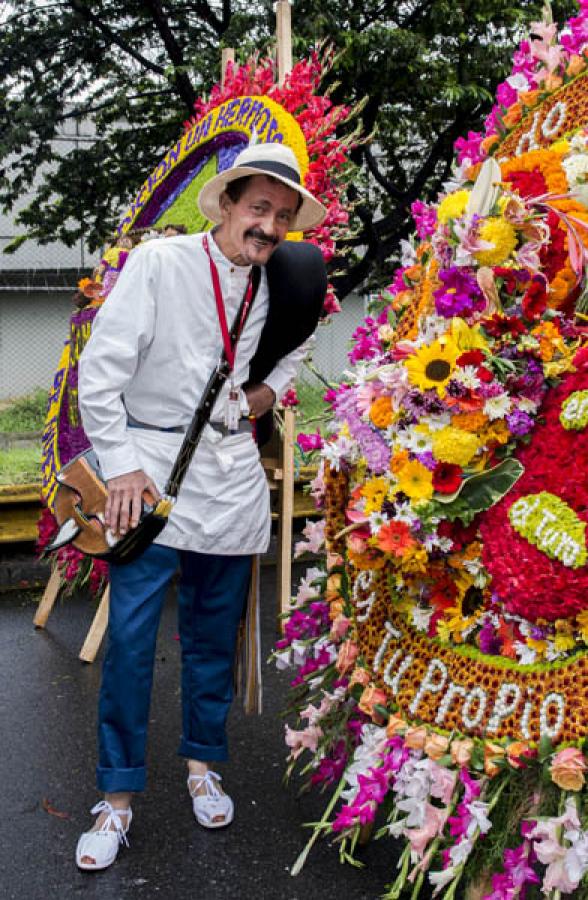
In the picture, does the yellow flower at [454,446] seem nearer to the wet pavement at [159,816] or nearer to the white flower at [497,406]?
the white flower at [497,406]

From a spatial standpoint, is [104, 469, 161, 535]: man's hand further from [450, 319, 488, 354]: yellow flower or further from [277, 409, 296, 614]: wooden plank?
[277, 409, 296, 614]: wooden plank

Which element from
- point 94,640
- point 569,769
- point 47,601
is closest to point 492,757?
point 569,769

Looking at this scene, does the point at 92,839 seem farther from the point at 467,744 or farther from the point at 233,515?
the point at 467,744

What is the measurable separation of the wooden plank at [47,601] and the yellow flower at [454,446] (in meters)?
2.94

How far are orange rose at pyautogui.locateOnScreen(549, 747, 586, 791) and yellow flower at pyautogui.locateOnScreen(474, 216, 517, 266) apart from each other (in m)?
1.02

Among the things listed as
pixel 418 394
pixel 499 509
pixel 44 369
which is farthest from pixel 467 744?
pixel 44 369

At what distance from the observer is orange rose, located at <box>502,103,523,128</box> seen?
2529mm

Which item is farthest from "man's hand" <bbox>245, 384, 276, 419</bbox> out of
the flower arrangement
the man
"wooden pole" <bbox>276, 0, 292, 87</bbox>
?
"wooden pole" <bbox>276, 0, 292, 87</bbox>

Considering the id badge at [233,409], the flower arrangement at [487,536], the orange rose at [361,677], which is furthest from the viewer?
the id badge at [233,409]

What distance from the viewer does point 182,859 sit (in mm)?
2678

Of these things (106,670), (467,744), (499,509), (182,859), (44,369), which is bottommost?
(44,369)

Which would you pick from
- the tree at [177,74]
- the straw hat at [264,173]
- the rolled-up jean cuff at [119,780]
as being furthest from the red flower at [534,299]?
the tree at [177,74]

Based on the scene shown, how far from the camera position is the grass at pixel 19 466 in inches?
239

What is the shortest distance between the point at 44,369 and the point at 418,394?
32.7 feet
